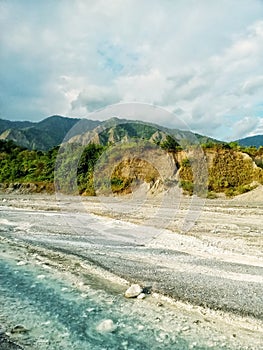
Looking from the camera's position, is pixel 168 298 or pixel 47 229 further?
pixel 47 229

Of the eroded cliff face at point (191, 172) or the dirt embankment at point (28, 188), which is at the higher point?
the eroded cliff face at point (191, 172)

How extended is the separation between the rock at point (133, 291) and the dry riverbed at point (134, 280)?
194 millimetres

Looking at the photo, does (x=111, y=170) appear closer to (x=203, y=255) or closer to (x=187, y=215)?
(x=187, y=215)

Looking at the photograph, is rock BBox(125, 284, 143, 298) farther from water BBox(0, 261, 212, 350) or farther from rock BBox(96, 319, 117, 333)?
rock BBox(96, 319, 117, 333)

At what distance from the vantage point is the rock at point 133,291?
33.8ft

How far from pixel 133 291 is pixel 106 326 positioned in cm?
208

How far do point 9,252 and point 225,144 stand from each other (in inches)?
1564

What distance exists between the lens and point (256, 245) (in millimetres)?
17078

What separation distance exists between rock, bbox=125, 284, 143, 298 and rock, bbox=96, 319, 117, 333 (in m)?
1.65

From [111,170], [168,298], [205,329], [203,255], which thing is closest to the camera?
[205,329]

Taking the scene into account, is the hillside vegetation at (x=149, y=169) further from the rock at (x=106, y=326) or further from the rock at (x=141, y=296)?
the rock at (x=106, y=326)

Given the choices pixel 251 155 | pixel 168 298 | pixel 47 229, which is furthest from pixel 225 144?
pixel 168 298

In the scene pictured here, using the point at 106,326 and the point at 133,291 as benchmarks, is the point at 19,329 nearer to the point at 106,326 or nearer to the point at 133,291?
the point at 106,326

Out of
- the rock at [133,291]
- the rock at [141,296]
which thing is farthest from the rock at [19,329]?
the rock at [141,296]
